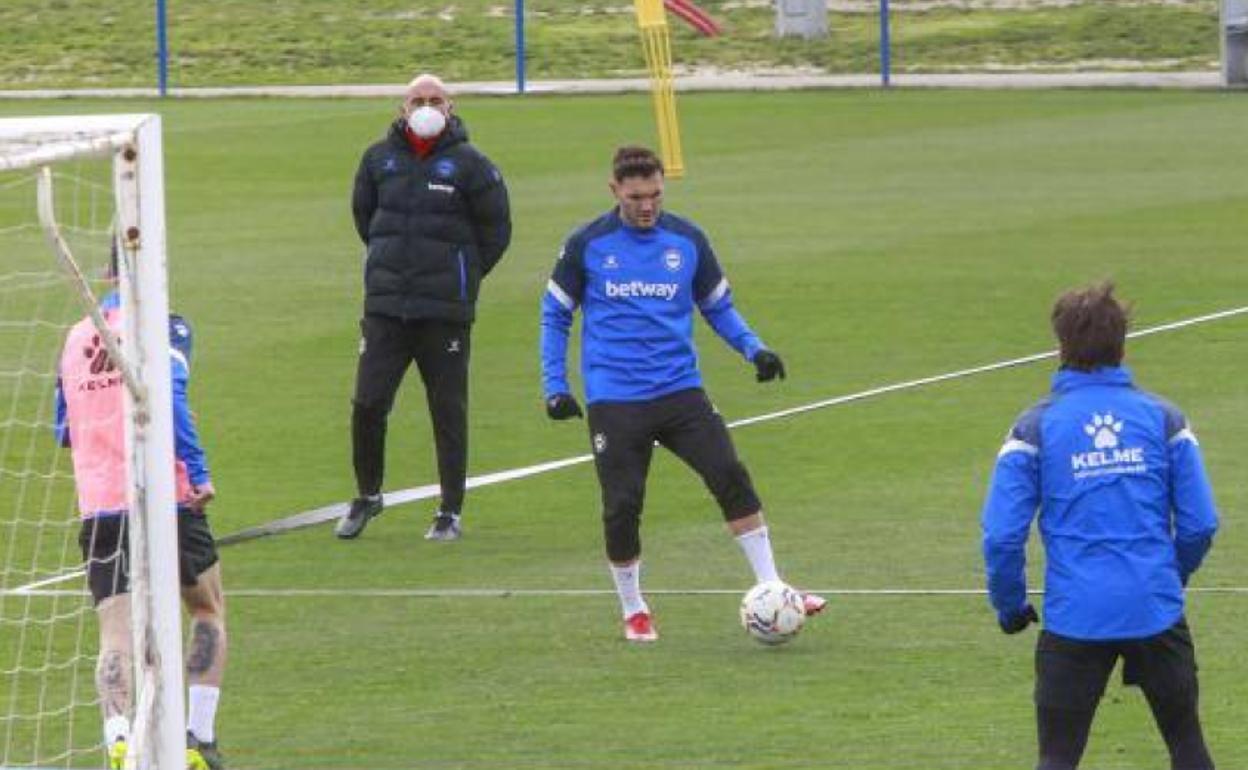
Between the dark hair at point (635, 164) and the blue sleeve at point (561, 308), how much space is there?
1.44ft

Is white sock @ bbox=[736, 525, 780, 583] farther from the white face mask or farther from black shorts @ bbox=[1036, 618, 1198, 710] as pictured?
black shorts @ bbox=[1036, 618, 1198, 710]

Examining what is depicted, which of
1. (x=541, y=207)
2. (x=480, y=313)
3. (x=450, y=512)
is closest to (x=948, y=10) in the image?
(x=541, y=207)

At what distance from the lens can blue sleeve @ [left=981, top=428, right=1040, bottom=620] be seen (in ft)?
26.4

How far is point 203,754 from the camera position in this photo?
9.69 metres

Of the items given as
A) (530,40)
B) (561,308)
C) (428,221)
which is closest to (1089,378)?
(561,308)

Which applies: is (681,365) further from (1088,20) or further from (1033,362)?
(1088,20)

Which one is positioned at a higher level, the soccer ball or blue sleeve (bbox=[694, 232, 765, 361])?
blue sleeve (bbox=[694, 232, 765, 361])

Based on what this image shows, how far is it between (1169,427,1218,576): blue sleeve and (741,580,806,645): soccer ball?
11.1 feet

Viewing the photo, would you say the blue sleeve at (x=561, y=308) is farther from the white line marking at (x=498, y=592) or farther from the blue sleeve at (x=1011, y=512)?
the blue sleeve at (x=1011, y=512)

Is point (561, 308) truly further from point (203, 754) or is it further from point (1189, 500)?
point (1189, 500)

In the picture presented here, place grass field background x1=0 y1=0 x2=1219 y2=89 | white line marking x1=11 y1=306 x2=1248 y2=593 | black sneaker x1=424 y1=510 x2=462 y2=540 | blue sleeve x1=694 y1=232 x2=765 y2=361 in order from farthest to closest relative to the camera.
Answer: grass field background x1=0 y1=0 x2=1219 y2=89
white line marking x1=11 y1=306 x2=1248 y2=593
black sneaker x1=424 y1=510 x2=462 y2=540
blue sleeve x1=694 y1=232 x2=765 y2=361

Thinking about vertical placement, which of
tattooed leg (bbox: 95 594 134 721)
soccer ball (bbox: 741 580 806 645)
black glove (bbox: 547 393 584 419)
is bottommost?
A: soccer ball (bbox: 741 580 806 645)

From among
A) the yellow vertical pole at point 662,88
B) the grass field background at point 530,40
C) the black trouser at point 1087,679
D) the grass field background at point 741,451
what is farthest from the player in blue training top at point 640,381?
the grass field background at point 530,40

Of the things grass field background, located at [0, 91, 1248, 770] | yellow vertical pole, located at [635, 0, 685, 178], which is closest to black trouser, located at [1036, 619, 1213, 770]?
grass field background, located at [0, 91, 1248, 770]
